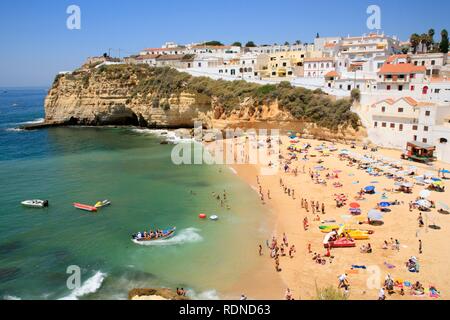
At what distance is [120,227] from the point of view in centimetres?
2347

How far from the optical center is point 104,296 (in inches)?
642

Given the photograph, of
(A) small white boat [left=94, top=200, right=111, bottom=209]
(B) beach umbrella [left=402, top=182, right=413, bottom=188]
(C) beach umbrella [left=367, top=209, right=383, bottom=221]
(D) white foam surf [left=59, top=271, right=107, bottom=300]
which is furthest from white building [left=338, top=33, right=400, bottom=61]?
(D) white foam surf [left=59, top=271, right=107, bottom=300]

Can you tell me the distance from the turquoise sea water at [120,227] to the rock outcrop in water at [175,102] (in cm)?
1616

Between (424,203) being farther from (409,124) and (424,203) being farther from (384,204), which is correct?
(409,124)

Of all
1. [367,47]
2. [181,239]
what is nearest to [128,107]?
[367,47]

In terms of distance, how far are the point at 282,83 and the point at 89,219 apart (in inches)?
1400

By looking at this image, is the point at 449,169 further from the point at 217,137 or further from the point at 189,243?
the point at 217,137

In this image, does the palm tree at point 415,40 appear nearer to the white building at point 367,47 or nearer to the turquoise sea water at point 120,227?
the white building at point 367,47

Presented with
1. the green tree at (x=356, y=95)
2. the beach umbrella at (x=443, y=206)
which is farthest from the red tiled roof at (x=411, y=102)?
the beach umbrella at (x=443, y=206)

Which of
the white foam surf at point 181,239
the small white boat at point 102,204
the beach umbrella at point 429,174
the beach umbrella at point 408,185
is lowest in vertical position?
the white foam surf at point 181,239

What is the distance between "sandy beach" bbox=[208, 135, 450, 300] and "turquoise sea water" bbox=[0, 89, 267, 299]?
6.26 ft

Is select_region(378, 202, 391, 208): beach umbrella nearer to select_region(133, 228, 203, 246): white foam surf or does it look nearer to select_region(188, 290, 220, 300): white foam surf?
select_region(133, 228, 203, 246): white foam surf

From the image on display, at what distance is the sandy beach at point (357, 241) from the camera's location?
1628cm
